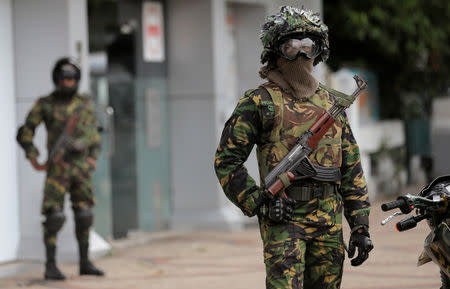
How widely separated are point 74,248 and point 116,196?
6.22 feet

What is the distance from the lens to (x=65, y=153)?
8383 mm

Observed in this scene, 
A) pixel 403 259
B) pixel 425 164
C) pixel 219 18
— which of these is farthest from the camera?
pixel 425 164

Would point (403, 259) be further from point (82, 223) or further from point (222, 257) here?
point (82, 223)

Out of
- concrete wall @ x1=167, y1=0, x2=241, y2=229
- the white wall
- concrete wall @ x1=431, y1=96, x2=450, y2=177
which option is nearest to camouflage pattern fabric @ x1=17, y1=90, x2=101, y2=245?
the white wall

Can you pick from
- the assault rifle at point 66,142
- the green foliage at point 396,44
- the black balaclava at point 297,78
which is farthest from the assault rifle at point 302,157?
the green foliage at point 396,44

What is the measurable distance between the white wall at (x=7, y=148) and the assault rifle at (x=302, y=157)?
576 cm

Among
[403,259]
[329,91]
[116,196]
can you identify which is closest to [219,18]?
[116,196]

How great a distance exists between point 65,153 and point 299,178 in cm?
448

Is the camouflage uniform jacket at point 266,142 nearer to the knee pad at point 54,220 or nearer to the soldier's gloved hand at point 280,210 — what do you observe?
the soldier's gloved hand at point 280,210

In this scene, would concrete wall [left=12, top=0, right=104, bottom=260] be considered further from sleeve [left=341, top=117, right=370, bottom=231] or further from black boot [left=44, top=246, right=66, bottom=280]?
sleeve [left=341, top=117, right=370, bottom=231]

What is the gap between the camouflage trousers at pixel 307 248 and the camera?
4.24 m

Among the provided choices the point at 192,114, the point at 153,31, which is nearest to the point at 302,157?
the point at 192,114

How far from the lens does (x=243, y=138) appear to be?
14.2ft

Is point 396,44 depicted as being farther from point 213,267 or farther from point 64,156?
point 64,156
